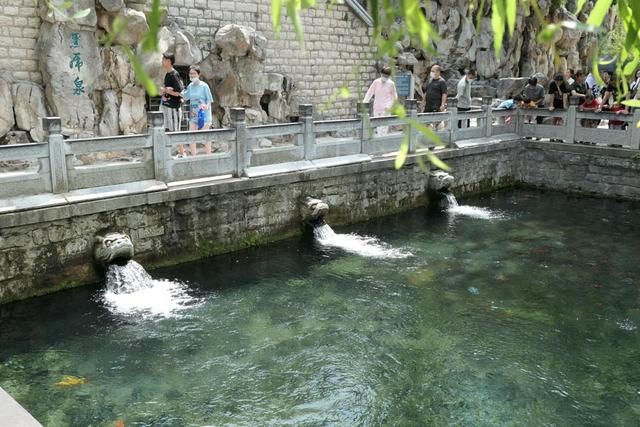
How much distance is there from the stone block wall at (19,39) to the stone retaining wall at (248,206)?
21.2 feet

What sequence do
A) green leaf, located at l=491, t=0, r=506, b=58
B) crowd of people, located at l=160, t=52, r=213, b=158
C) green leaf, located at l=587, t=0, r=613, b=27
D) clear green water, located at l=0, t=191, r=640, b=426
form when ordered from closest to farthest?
green leaf, located at l=491, t=0, r=506, b=58 → green leaf, located at l=587, t=0, r=613, b=27 → clear green water, located at l=0, t=191, r=640, b=426 → crowd of people, located at l=160, t=52, r=213, b=158

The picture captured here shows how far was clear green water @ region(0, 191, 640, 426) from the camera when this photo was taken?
6.40 m

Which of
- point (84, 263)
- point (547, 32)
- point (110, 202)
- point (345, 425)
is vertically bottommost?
point (345, 425)

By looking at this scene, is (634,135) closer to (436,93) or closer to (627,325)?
(436,93)

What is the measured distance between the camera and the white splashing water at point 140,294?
8566mm

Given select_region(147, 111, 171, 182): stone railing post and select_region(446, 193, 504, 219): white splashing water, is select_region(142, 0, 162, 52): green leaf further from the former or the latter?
select_region(446, 193, 504, 219): white splashing water

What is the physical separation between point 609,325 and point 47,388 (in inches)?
255

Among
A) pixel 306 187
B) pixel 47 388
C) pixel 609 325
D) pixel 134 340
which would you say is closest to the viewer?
pixel 47 388

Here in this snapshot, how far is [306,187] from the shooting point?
1188cm

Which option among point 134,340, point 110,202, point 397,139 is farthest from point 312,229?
point 134,340

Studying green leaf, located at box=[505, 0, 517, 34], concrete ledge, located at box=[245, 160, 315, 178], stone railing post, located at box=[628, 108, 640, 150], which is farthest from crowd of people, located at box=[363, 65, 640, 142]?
green leaf, located at box=[505, 0, 517, 34]

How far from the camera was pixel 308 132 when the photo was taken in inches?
464

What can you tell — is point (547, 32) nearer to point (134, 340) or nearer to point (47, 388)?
point (47, 388)

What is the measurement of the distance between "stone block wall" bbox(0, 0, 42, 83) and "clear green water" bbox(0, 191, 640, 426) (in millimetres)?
6847
